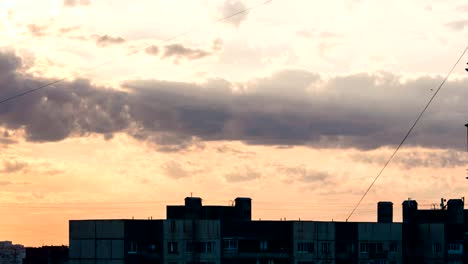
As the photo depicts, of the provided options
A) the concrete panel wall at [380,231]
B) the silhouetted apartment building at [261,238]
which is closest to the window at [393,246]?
the silhouetted apartment building at [261,238]

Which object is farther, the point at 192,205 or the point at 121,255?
the point at 192,205

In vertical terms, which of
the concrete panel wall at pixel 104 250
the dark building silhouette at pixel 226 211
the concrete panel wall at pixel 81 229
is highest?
the dark building silhouette at pixel 226 211

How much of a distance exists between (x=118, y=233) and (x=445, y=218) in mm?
57542

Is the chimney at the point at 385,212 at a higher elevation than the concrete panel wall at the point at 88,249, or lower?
higher

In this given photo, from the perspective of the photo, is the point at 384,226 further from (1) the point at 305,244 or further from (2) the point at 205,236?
(2) the point at 205,236

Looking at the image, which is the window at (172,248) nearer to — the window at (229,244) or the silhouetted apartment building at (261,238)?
the silhouetted apartment building at (261,238)

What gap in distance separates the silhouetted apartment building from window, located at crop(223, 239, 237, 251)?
7cm

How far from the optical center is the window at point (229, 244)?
14412 centimetres

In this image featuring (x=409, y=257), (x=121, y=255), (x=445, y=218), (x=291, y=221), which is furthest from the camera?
(x=445, y=218)

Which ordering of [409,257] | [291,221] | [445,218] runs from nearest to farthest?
1. [291,221]
2. [409,257]
3. [445,218]

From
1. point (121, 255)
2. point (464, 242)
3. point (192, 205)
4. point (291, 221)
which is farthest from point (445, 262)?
point (121, 255)

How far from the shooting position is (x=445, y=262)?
15838 centimetres

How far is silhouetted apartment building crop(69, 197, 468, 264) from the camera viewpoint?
140000mm

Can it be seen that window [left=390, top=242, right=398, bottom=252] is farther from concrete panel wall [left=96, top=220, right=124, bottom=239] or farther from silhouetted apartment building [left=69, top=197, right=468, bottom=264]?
concrete panel wall [left=96, top=220, right=124, bottom=239]
